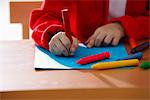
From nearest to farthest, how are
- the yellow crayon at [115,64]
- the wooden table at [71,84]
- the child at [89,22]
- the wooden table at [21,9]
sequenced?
the wooden table at [71,84], the yellow crayon at [115,64], the child at [89,22], the wooden table at [21,9]

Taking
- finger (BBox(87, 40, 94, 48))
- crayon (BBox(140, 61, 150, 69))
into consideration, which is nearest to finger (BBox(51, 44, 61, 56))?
finger (BBox(87, 40, 94, 48))

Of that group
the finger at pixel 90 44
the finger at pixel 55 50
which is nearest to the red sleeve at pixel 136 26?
the finger at pixel 90 44

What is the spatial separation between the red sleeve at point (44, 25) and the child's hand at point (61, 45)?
1.3 inches

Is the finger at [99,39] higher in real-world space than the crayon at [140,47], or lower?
higher

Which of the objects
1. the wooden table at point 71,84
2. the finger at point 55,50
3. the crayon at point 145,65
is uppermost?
the finger at point 55,50

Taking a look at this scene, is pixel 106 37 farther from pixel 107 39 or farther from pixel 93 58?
pixel 93 58

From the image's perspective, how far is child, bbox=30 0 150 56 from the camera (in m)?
0.83

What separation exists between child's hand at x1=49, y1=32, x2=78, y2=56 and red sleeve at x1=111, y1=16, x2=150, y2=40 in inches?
6.9

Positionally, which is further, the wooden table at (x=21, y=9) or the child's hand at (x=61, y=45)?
the wooden table at (x=21, y=9)

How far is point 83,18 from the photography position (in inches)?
41.9

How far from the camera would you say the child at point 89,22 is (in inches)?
32.7

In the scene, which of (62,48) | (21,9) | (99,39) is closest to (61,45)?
(62,48)

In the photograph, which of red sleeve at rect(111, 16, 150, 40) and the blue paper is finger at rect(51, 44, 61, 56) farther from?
red sleeve at rect(111, 16, 150, 40)

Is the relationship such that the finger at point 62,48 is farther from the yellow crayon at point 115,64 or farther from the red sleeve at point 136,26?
the red sleeve at point 136,26
